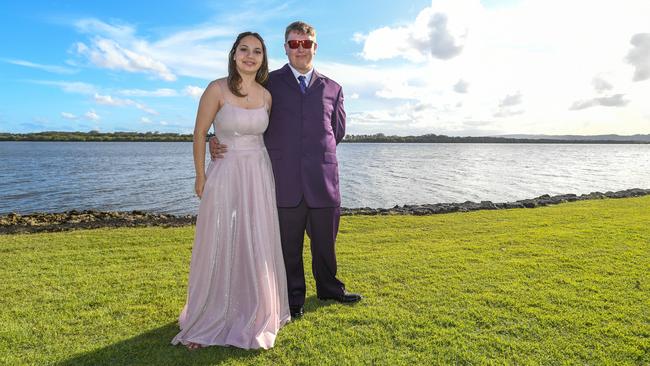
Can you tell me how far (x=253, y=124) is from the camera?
4.34 metres

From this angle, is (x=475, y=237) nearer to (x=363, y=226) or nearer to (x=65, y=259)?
(x=363, y=226)

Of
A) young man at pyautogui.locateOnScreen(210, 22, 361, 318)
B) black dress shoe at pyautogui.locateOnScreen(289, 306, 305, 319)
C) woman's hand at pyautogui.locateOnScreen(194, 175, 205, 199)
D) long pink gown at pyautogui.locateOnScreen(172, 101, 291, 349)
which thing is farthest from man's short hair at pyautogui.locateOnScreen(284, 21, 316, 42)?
black dress shoe at pyautogui.locateOnScreen(289, 306, 305, 319)

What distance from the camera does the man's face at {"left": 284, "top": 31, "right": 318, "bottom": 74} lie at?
15.5 ft

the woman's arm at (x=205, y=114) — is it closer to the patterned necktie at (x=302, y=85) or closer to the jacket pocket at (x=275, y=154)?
the jacket pocket at (x=275, y=154)

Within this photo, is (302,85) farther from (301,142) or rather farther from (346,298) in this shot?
(346,298)

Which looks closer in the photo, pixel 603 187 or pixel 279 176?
pixel 279 176

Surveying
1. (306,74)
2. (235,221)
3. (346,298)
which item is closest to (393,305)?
(346,298)

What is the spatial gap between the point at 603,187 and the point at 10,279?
1555 inches

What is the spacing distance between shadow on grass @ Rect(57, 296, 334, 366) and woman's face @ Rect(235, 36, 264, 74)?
274 cm

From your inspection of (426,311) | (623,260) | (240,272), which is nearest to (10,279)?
(240,272)

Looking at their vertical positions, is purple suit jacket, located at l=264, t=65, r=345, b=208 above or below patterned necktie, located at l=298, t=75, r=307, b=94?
below

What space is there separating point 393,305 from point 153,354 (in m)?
2.81

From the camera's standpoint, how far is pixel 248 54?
4.28 meters

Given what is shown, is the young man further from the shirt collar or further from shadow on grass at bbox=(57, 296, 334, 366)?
shadow on grass at bbox=(57, 296, 334, 366)
